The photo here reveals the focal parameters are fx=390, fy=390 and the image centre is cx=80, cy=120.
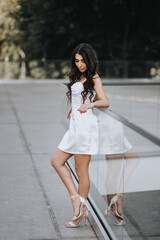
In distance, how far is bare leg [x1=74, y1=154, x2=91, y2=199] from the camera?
146 inches

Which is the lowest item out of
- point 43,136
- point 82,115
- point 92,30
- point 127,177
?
point 43,136

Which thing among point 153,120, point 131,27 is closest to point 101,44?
point 131,27

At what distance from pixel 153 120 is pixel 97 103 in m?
7.06

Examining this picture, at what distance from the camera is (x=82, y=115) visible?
3.64 m

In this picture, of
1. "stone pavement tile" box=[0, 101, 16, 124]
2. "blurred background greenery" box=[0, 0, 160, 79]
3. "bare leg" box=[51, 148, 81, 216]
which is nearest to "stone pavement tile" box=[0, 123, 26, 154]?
"stone pavement tile" box=[0, 101, 16, 124]

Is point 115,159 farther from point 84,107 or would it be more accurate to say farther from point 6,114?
point 6,114

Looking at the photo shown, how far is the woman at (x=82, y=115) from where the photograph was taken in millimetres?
3590

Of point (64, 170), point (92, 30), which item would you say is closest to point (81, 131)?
point (64, 170)

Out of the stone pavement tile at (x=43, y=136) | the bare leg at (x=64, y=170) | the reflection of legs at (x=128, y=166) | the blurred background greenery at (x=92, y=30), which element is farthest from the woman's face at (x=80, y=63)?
the blurred background greenery at (x=92, y=30)

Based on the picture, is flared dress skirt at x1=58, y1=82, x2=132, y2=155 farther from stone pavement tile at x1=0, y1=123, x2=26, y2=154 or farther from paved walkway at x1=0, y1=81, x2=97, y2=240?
stone pavement tile at x1=0, y1=123, x2=26, y2=154

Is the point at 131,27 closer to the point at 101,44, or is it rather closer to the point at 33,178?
the point at 101,44

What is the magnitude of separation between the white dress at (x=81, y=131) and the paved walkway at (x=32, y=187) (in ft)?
2.68

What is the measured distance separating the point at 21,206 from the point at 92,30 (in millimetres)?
31417

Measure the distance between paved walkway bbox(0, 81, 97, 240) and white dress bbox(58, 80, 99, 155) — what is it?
82 cm
